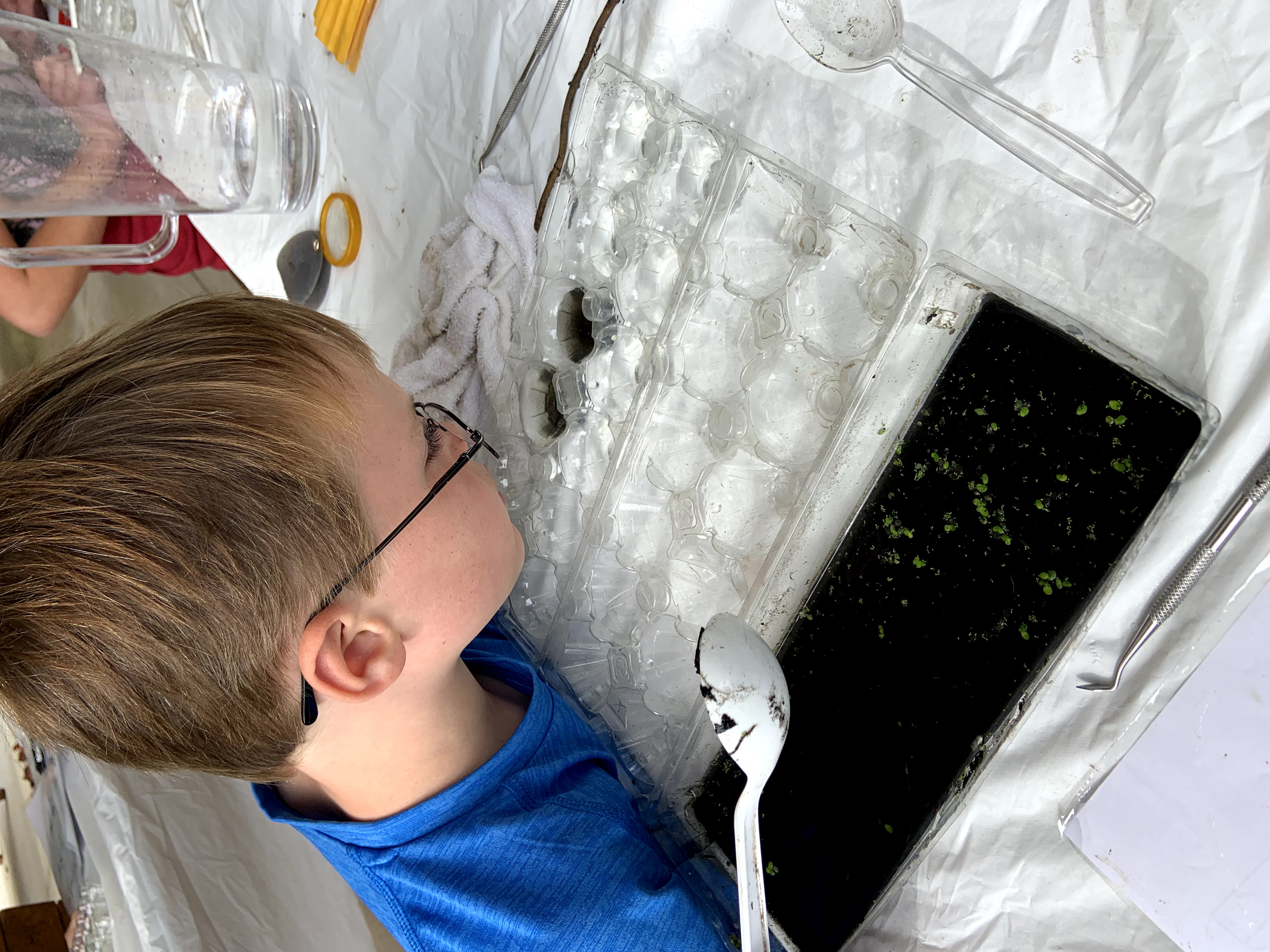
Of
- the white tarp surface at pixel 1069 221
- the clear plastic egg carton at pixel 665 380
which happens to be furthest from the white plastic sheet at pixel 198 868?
the white tarp surface at pixel 1069 221

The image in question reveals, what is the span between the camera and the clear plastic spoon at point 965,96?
17.7 inches

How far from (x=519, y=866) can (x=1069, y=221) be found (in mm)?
562

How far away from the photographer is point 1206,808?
1.43 ft

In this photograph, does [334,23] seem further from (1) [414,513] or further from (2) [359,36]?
(1) [414,513]

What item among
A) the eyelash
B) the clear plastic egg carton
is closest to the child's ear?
the eyelash

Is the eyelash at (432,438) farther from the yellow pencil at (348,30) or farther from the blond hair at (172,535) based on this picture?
the yellow pencil at (348,30)

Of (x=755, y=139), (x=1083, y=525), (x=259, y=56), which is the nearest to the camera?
(x=1083, y=525)

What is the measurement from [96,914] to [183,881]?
0.13m

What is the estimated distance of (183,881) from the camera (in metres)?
0.87

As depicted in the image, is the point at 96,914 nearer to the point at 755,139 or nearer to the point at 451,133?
→ the point at 451,133

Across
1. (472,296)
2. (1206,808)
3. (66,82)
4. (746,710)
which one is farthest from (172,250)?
(1206,808)

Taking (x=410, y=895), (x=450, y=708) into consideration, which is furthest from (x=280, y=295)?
(x=410, y=895)

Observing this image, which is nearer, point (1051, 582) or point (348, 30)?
point (1051, 582)

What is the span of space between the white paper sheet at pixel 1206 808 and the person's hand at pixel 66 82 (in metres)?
0.96
